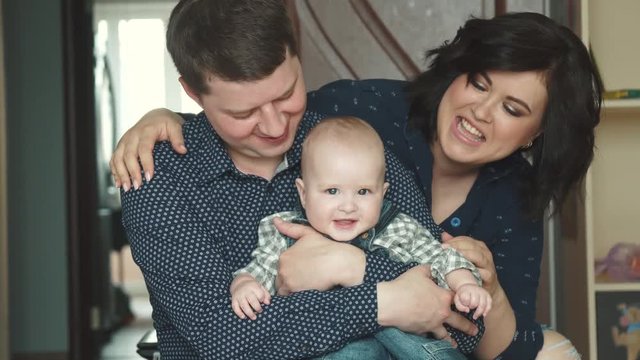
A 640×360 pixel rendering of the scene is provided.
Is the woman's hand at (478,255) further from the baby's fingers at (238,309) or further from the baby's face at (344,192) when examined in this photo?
the baby's fingers at (238,309)

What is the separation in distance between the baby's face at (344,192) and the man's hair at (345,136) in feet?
0.06

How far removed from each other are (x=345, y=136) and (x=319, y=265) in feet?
0.82

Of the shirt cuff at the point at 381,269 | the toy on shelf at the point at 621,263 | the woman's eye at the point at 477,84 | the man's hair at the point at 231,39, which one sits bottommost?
the toy on shelf at the point at 621,263

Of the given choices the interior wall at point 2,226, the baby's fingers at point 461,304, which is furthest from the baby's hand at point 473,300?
the interior wall at point 2,226

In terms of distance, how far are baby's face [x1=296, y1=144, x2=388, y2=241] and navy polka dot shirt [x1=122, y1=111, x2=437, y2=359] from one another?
8cm

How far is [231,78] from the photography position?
5.21 feet

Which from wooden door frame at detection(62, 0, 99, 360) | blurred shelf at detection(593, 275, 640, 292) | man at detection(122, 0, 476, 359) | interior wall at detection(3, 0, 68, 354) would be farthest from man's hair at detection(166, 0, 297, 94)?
interior wall at detection(3, 0, 68, 354)

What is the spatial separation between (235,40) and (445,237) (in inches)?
23.2

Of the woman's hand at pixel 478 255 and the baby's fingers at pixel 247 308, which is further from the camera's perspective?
the woman's hand at pixel 478 255

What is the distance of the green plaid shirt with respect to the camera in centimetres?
167

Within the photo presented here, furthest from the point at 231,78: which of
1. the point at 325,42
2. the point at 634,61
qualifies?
the point at 634,61

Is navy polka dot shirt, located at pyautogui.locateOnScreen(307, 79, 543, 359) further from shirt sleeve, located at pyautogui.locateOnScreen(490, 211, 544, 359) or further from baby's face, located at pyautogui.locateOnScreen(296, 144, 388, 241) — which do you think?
baby's face, located at pyautogui.locateOnScreen(296, 144, 388, 241)

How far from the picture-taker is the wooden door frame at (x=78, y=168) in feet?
16.0

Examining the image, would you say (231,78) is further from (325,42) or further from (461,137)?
(325,42)
